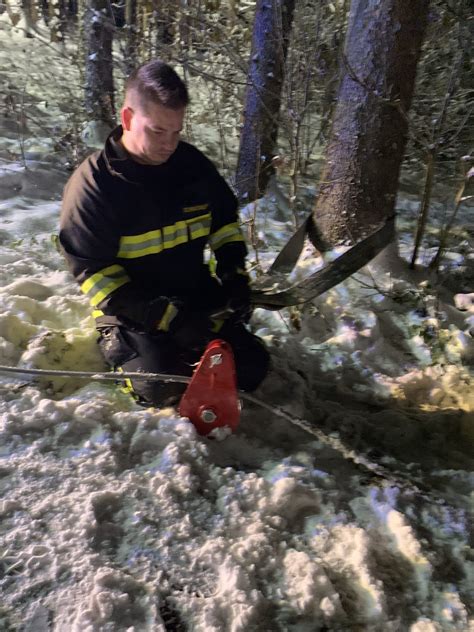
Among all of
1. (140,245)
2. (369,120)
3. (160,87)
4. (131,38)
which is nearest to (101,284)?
(140,245)

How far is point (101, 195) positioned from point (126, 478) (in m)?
1.02

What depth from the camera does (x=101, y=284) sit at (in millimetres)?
2055

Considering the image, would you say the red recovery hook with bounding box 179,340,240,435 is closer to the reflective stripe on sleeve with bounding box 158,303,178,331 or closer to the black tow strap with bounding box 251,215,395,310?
the reflective stripe on sleeve with bounding box 158,303,178,331

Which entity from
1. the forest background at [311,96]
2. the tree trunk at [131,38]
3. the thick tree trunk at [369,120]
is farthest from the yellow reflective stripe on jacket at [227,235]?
the tree trunk at [131,38]

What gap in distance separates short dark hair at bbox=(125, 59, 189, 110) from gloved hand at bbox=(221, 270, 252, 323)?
30.2 inches

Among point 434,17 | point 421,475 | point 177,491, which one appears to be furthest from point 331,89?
point 177,491

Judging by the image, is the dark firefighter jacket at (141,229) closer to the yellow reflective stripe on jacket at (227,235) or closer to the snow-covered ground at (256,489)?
the yellow reflective stripe on jacket at (227,235)

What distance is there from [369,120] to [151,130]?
4.71 feet

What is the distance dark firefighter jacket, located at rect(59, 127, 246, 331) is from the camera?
205cm

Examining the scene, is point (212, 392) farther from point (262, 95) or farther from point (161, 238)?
point (262, 95)

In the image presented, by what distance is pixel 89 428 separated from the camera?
77.1 inches

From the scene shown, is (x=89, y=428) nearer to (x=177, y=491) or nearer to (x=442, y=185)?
(x=177, y=491)

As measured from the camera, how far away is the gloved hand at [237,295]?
2246 mm

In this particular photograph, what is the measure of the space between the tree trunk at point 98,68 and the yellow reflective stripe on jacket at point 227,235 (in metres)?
2.88
